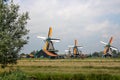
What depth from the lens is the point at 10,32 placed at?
26.4 meters

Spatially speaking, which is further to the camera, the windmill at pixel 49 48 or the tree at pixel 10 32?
the windmill at pixel 49 48

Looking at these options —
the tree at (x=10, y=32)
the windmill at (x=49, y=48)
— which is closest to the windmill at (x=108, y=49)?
the windmill at (x=49, y=48)

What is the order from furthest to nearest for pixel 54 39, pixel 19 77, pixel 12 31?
pixel 54 39, pixel 12 31, pixel 19 77

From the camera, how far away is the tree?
979 inches

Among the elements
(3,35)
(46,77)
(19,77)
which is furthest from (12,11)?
(46,77)

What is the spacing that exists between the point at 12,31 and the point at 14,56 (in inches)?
91.7

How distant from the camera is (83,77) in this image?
108 ft

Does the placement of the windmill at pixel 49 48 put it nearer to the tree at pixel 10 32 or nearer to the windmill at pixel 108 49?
the windmill at pixel 108 49

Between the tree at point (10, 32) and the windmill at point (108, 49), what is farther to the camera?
the windmill at point (108, 49)

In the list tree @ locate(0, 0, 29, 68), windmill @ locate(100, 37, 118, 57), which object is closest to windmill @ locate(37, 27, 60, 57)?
windmill @ locate(100, 37, 118, 57)

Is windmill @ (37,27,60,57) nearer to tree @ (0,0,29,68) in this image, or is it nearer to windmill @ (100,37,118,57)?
windmill @ (100,37,118,57)

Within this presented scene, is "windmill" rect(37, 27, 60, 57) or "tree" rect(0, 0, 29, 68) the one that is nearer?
"tree" rect(0, 0, 29, 68)

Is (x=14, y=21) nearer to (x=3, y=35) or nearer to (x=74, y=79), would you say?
(x=3, y=35)

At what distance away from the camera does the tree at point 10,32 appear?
24859mm
